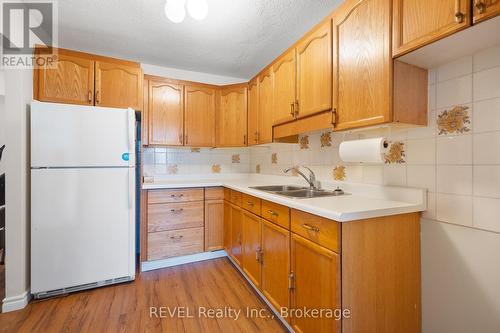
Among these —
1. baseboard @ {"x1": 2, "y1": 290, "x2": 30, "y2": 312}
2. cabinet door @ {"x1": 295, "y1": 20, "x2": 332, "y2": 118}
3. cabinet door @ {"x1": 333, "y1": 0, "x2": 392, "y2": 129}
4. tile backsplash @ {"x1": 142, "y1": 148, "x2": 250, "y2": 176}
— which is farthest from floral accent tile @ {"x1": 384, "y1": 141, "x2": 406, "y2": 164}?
baseboard @ {"x1": 2, "y1": 290, "x2": 30, "y2": 312}

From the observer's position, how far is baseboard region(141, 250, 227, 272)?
7.35ft

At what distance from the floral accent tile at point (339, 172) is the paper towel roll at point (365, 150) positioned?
13.7 inches

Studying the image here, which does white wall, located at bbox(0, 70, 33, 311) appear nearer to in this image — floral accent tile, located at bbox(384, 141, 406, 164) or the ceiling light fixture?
the ceiling light fixture

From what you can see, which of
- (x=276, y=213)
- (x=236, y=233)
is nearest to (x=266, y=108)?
(x=276, y=213)

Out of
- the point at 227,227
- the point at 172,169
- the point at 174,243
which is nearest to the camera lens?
the point at 174,243

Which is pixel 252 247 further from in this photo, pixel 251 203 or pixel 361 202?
pixel 361 202

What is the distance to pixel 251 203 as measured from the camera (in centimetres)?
187

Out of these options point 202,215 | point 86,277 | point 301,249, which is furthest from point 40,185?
point 301,249

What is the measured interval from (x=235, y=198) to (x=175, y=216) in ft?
2.20

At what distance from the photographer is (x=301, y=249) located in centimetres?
126

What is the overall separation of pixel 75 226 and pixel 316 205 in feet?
6.19

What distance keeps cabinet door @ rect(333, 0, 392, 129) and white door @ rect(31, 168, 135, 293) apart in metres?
1.81

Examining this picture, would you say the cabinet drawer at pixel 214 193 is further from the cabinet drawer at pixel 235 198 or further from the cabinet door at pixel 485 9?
the cabinet door at pixel 485 9

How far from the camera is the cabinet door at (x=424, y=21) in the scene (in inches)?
32.8
